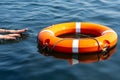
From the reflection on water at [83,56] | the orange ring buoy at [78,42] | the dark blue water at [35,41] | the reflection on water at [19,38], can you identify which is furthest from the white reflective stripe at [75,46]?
the reflection on water at [19,38]

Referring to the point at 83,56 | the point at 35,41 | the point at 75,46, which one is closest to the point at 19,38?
the point at 35,41

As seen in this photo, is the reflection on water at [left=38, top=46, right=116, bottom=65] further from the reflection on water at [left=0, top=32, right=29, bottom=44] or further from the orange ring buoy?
the reflection on water at [left=0, top=32, right=29, bottom=44]

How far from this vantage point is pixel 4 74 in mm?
5664

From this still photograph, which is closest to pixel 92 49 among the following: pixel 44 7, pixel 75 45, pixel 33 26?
pixel 75 45

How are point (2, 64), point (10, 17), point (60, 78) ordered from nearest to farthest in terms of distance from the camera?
point (60, 78), point (2, 64), point (10, 17)

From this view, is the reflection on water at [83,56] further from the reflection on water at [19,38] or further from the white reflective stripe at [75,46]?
the reflection on water at [19,38]

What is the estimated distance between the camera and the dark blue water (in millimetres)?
5652

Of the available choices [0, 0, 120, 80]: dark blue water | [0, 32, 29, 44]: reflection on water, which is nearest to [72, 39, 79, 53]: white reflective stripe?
[0, 0, 120, 80]: dark blue water

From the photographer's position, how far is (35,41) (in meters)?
7.23

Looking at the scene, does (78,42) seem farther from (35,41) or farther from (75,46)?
(35,41)

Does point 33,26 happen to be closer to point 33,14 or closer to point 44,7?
point 33,14

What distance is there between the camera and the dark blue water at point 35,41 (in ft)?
18.5

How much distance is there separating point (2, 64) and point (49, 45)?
3.55 ft

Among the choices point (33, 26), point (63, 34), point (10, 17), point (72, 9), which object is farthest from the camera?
point (72, 9)
